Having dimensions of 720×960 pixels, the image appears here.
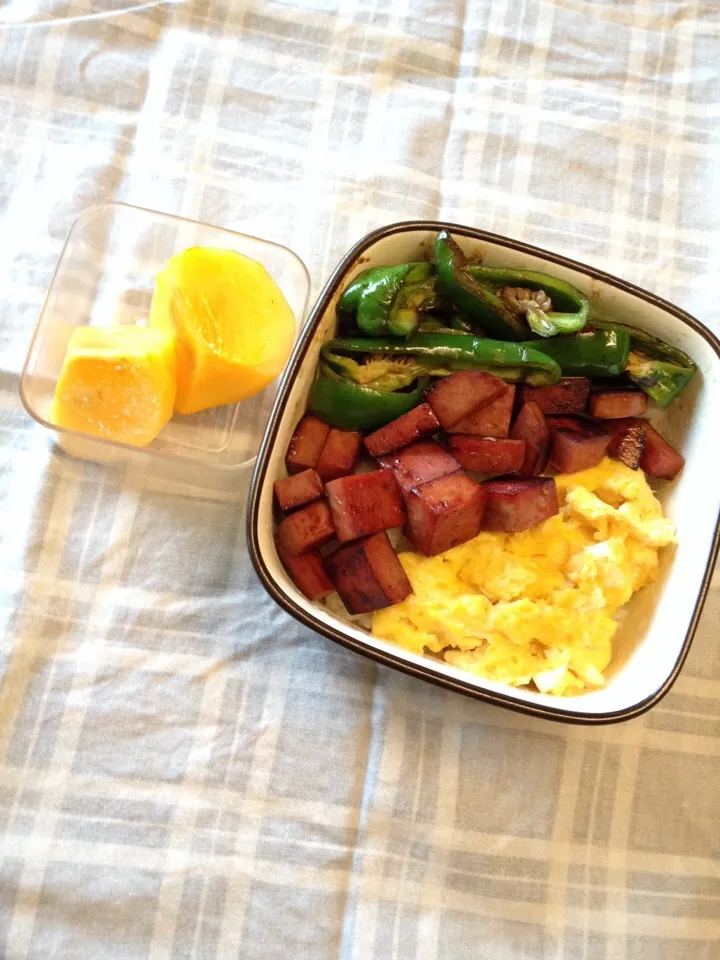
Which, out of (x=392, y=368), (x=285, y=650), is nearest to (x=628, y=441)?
(x=392, y=368)

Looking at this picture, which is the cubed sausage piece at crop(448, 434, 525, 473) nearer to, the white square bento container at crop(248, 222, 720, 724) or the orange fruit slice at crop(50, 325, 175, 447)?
the white square bento container at crop(248, 222, 720, 724)

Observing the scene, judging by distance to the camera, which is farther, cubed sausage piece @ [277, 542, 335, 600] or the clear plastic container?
the clear plastic container

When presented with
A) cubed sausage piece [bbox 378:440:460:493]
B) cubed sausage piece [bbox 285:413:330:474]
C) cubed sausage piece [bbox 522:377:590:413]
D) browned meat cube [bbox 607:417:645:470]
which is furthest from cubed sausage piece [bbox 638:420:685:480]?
cubed sausage piece [bbox 285:413:330:474]

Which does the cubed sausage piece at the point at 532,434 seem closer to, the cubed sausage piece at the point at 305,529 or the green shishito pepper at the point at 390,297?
the green shishito pepper at the point at 390,297

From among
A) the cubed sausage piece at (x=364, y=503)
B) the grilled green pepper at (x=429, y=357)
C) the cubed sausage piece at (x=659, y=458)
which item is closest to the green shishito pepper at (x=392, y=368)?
the grilled green pepper at (x=429, y=357)

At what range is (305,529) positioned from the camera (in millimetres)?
1338

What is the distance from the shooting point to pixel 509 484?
54.2 inches

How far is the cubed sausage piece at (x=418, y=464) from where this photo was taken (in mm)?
1346

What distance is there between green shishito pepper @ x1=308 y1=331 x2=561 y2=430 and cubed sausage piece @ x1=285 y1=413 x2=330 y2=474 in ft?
0.07

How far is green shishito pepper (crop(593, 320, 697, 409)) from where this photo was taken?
1418 millimetres

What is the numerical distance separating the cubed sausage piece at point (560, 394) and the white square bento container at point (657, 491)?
0.42ft

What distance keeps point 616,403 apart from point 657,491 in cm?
18

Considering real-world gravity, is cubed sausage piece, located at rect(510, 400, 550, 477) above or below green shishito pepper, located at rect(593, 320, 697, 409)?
below

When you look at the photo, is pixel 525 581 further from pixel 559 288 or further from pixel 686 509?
pixel 559 288
